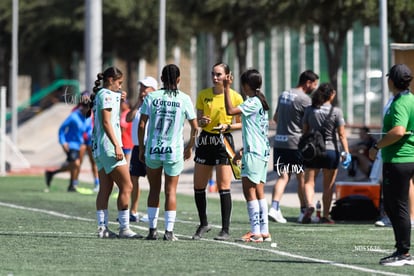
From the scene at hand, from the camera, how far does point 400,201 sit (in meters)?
12.3

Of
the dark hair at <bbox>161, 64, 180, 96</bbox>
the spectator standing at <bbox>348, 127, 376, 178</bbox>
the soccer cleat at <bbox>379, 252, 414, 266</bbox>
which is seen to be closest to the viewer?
the soccer cleat at <bbox>379, 252, 414, 266</bbox>

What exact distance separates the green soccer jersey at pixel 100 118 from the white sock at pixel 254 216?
65.5 inches

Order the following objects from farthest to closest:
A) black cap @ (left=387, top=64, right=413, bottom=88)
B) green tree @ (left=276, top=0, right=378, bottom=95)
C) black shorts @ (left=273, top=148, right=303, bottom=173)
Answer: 1. green tree @ (left=276, top=0, right=378, bottom=95)
2. black shorts @ (left=273, top=148, right=303, bottom=173)
3. black cap @ (left=387, top=64, right=413, bottom=88)

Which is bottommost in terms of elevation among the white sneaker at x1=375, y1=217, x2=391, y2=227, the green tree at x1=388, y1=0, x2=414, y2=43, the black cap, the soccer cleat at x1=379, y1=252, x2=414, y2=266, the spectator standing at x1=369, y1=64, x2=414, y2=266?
the soccer cleat at x1=379, y1=252, x2=414, y2=266

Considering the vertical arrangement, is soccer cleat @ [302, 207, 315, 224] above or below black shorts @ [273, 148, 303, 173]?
below

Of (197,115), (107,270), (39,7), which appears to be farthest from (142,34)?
(107,270)

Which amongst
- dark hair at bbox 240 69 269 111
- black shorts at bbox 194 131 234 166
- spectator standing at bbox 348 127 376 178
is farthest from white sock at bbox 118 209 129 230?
spectator standing at bbox 348 127 376 178

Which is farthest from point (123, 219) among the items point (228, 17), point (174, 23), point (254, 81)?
point (174, 23)

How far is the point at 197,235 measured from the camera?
604 inches

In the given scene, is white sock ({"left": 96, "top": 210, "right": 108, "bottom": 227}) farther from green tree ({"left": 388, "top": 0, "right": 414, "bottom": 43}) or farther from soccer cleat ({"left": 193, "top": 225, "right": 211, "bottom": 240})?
green tree ({"left": 388, "top": 0, "right": 414, "bottom": 43})

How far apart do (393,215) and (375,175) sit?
8258mm

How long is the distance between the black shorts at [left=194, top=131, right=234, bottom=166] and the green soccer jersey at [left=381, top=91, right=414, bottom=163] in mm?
3231

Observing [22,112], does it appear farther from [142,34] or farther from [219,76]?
[219,76]

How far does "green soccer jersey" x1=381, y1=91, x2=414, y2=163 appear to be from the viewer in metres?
12.2
